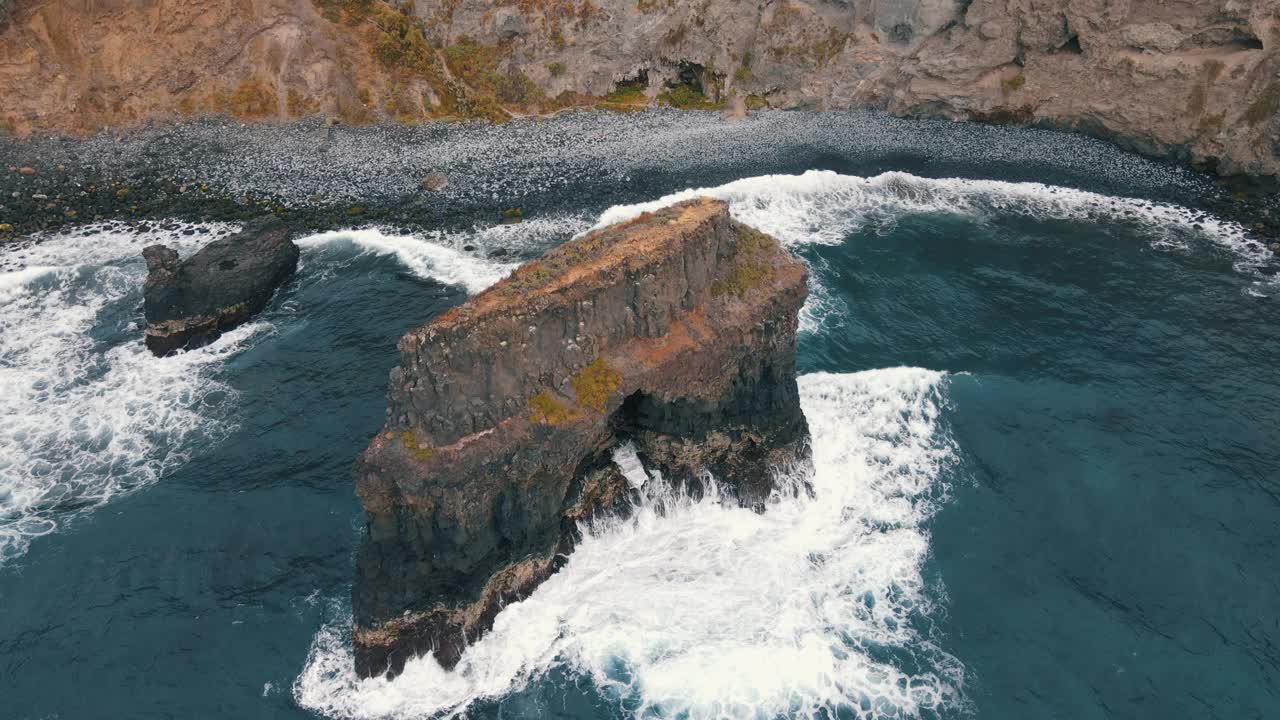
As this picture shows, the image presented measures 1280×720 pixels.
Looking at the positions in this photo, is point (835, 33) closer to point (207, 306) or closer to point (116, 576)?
point (207, 306)

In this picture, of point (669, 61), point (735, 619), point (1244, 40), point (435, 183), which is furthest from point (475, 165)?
point (1244, 40)

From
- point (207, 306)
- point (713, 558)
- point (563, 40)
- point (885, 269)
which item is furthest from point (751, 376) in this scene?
point (563, 40)

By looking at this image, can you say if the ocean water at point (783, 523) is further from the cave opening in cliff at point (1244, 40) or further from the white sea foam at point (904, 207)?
the cave opening in cliff at point (1244, 40)

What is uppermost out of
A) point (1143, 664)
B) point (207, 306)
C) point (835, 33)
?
point (835, 33)

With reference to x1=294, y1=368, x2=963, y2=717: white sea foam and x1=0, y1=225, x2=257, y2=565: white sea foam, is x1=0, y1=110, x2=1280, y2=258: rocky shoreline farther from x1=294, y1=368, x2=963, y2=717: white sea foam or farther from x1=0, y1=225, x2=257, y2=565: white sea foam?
x1=294, y1=368, x2=963, y2=717: white sea foam

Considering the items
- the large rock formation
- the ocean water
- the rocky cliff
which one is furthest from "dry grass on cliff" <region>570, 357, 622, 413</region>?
the rocky cliff

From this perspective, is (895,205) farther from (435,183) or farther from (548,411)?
(548,411)
